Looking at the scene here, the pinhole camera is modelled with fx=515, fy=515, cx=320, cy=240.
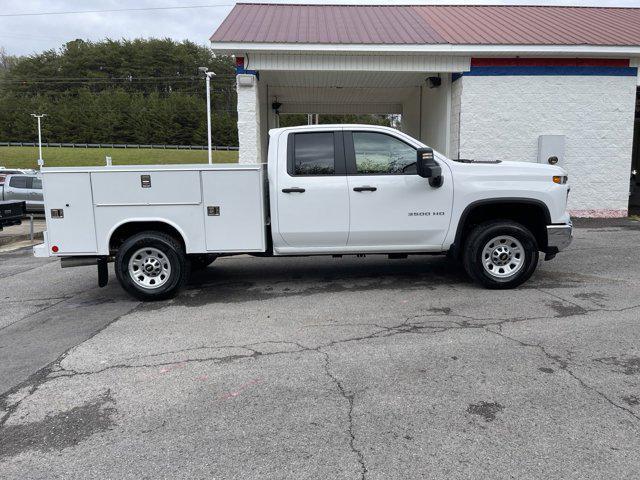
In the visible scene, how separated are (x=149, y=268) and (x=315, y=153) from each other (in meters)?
2.55

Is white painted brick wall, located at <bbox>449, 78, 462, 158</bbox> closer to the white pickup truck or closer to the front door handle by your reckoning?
the white pickup truck

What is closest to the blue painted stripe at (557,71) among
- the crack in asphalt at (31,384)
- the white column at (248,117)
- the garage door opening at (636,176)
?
the garage door opening at (636,176)

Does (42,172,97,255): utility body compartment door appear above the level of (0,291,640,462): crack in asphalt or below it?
above

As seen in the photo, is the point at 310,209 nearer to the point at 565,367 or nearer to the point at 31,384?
the point at 565,367

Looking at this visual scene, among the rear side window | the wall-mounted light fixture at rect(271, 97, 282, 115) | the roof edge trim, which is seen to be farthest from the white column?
the rear side window

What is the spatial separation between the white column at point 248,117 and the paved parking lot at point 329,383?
6229mm

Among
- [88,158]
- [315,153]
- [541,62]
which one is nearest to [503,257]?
[315,153]

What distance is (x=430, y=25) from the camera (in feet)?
44.5

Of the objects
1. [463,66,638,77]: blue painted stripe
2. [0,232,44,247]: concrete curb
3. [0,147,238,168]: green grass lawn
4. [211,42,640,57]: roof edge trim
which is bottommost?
[0,232,44,247]: concrete curb

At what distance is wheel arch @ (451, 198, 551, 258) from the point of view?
21.0 feet

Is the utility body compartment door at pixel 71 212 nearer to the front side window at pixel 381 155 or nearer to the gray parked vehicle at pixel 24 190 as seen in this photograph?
the front side window at pixel 381 155

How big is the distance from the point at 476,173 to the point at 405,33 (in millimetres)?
7535

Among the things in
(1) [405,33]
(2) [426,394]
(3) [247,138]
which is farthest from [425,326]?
(1) [405,33]

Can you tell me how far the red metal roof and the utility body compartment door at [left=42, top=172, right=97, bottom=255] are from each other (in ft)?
21.9
